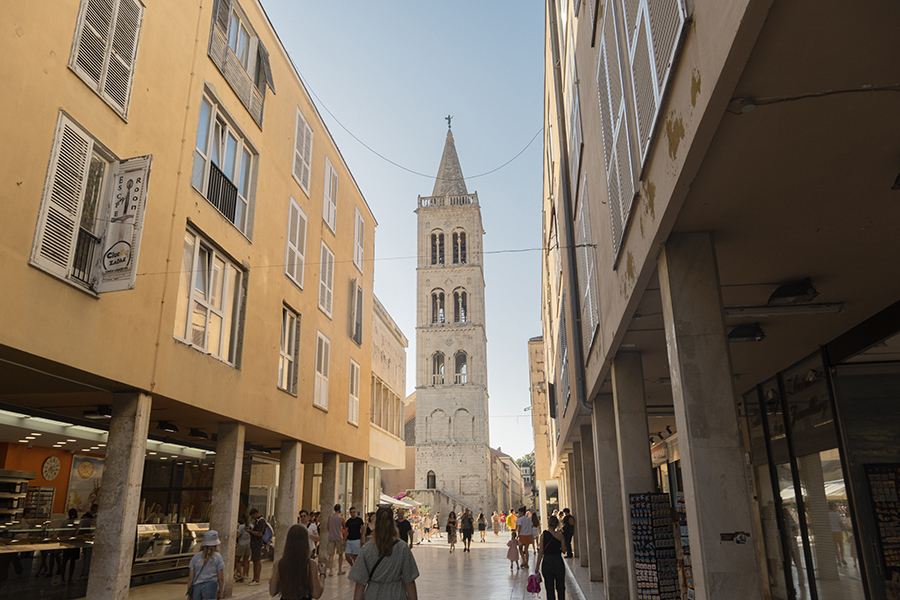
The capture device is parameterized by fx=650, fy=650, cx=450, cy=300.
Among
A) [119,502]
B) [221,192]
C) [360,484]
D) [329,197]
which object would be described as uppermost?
[329,197]

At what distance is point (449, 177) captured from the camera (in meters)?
77.8

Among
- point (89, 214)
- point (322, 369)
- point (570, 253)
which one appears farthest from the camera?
point (322, 369)

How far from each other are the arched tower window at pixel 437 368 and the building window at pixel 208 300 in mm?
57105

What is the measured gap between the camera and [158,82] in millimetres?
10867

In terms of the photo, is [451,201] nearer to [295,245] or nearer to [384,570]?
[295,245]

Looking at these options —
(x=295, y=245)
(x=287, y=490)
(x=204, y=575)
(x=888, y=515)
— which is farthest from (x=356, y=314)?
(x=888, y=515)

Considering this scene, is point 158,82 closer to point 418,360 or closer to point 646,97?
point 646,97

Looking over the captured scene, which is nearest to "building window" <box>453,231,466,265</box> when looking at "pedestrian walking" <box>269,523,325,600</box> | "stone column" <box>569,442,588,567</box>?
"stone column" <box>569,442,588,567</box>

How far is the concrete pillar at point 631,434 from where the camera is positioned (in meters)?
9.57

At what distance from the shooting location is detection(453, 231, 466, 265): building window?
2906 inches

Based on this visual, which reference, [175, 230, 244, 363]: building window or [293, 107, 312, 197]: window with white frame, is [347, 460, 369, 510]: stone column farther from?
[175, 230, 244, 363]: building window

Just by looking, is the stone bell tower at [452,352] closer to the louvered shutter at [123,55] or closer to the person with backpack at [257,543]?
the person with backpack at [257,543]

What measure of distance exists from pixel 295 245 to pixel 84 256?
28.5 ft

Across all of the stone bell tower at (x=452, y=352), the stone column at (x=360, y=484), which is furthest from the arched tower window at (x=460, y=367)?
the stone column at (x=360, y=484)
